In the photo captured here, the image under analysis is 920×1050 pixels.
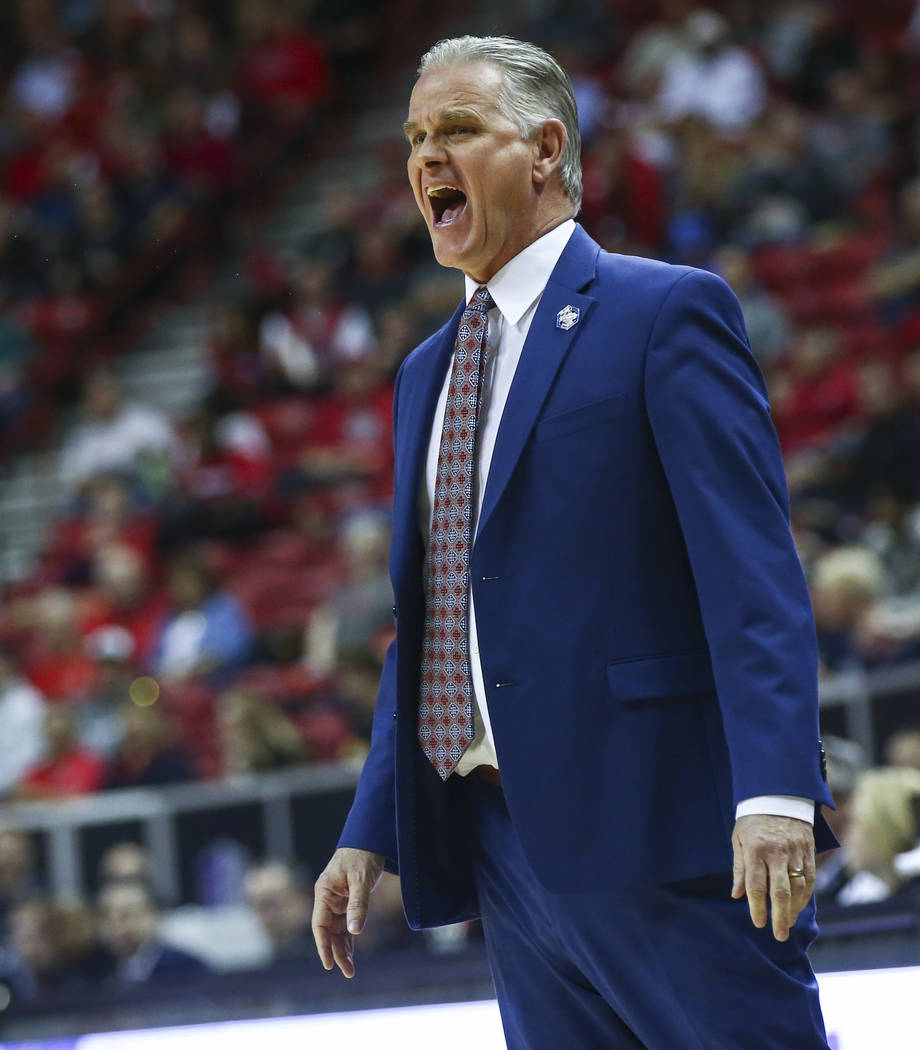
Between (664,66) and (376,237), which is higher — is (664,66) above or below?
above

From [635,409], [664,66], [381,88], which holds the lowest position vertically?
[635,409]

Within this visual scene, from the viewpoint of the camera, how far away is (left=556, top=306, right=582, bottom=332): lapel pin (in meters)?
1.73

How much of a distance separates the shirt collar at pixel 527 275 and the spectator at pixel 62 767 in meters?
4.41

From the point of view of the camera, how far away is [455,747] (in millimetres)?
1721

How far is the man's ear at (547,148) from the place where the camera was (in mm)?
1802

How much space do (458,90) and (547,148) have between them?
0.12 meters

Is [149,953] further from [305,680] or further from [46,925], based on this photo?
[305,680]

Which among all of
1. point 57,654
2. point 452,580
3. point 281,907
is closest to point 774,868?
point 452,580

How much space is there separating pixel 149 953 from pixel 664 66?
16.6 ft

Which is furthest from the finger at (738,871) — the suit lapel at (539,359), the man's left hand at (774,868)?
the suit lapel at (539,359)

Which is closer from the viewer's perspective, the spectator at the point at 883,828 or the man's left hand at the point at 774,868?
the man's left hand at the point at 774,868

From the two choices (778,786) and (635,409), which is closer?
(778,786)

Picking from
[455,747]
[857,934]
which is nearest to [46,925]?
[857,934]

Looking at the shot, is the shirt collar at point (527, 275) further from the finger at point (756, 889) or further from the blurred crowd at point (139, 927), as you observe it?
the blurred crowd at point (139, 927)
